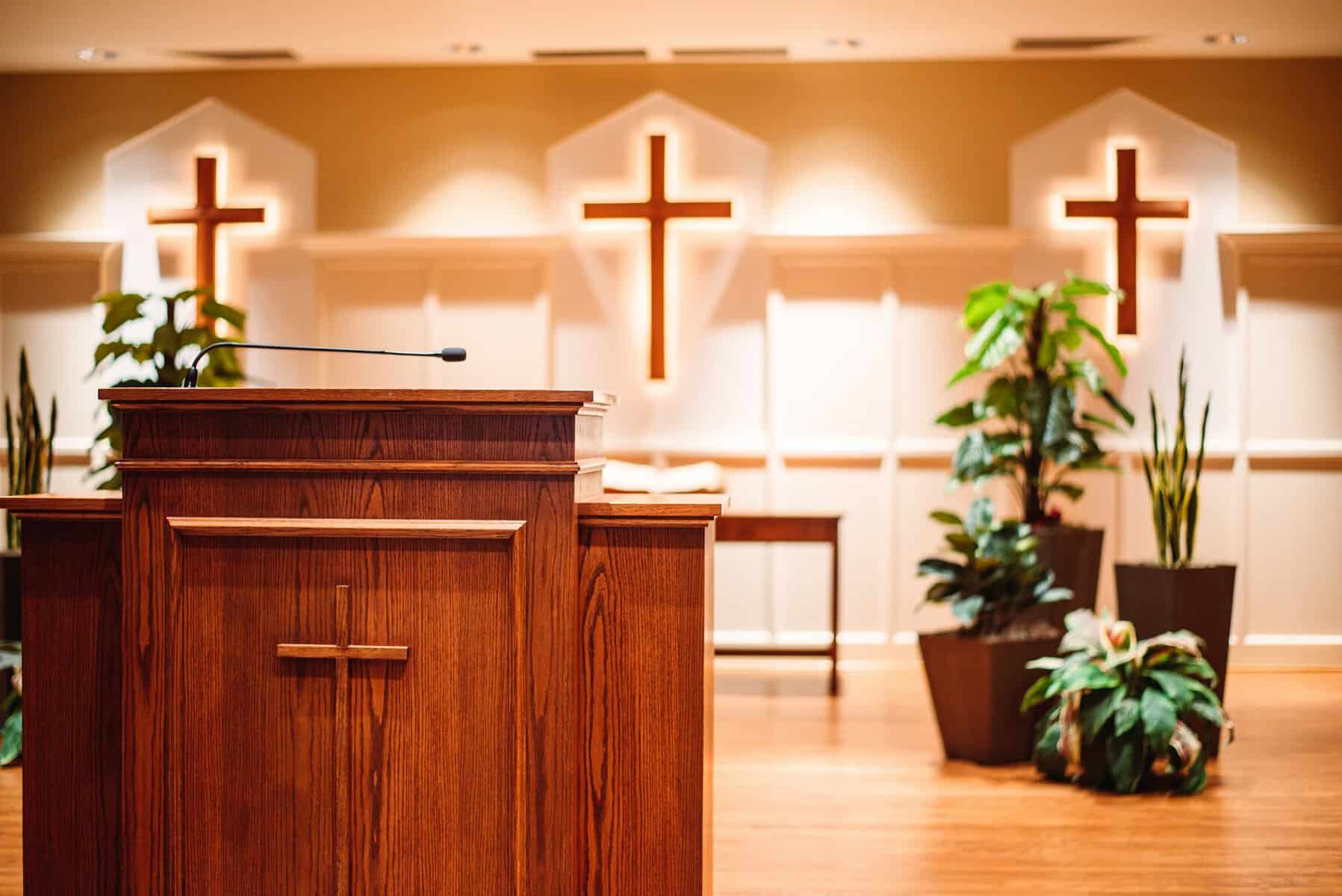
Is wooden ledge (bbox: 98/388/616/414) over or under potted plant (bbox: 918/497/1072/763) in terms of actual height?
over

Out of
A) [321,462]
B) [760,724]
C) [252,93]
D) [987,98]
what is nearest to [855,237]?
[987,98]

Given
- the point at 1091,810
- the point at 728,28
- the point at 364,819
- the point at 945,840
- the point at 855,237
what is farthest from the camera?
the point at 855,237

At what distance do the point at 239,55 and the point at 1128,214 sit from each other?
14.5 feet

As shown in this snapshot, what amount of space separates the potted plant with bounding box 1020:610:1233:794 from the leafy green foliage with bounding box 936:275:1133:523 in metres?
0.87

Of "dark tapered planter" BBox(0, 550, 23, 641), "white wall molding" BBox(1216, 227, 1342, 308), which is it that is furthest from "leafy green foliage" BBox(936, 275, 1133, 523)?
"dark tapered planter" BBox(0, 550, 23, 641)

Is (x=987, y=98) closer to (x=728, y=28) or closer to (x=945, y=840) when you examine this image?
(x=728, y=28)

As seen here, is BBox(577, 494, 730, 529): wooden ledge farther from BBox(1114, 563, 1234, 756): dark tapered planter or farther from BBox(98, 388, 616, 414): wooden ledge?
BBox(1114, 563, 1234, 756): dark tapered planter

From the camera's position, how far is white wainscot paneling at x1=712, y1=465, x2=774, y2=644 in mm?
6090

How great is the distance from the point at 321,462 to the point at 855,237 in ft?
14.6

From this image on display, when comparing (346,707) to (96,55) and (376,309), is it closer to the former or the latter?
(376,309)

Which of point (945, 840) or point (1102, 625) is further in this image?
point (1102, 625)

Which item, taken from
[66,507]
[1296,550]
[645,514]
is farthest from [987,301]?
[66,507]

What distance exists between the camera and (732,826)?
336cm

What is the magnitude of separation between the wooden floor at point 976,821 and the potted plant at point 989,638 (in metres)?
0.14
